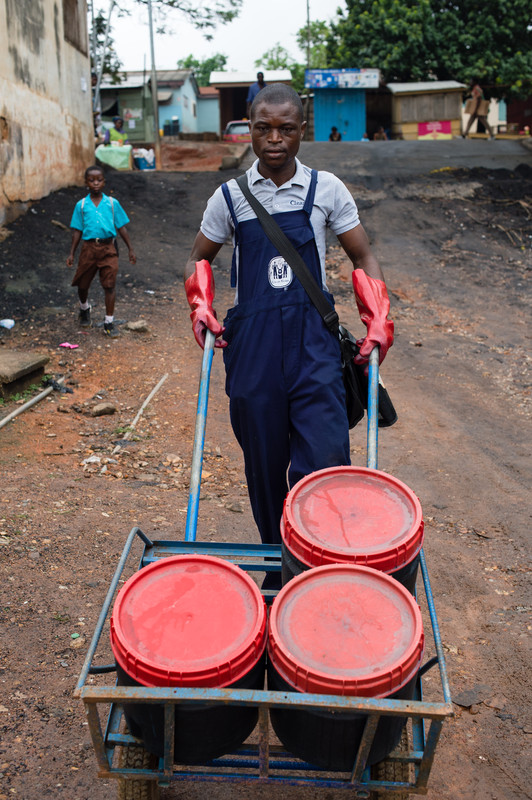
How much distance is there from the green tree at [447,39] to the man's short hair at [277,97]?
24039mm

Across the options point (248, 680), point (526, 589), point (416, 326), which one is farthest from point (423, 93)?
point (248, 680)

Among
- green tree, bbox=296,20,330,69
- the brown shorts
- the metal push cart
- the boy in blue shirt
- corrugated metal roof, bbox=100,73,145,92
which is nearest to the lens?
the metal push cart

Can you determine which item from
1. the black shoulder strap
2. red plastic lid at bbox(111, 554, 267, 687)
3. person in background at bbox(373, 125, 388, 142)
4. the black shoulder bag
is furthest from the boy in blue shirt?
person in background at bbox(373, 125, 388, 142)

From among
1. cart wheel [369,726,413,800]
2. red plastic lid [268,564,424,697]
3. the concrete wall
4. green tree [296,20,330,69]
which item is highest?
green tree [296,20,330,69]

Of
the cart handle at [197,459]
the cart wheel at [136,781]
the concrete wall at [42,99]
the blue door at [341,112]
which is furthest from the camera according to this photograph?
the blue door at [341,112]

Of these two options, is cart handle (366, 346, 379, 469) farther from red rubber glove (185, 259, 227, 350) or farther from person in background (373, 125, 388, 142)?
person in background (373, 125, 388, 142)

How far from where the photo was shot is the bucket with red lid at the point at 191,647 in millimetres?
1598

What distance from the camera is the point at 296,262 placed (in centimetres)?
253

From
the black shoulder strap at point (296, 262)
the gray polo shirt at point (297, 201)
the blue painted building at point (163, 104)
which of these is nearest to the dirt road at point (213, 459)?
the black shoulder strap at point (296, 262)

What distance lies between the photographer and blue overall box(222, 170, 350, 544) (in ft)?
8.16

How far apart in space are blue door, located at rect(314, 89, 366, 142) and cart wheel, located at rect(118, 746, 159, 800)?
2648cm

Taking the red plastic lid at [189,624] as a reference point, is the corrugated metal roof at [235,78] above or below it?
above

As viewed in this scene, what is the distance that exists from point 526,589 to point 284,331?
6.66ft

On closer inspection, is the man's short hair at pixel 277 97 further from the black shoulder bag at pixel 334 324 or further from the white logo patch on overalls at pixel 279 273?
the white logo patch on overalls at pixel 279 273
